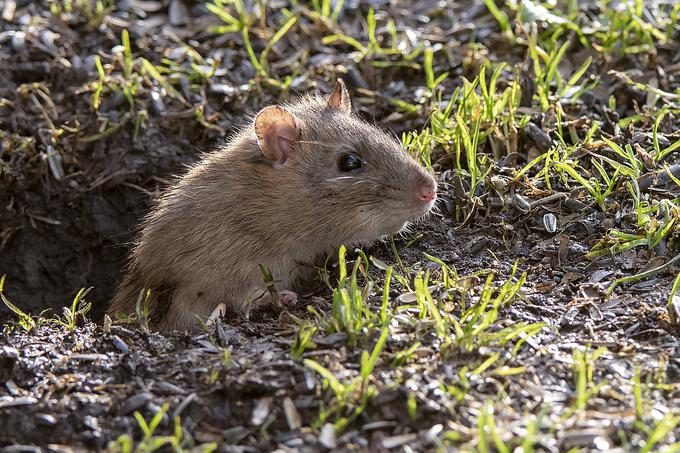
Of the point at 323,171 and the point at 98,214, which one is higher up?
the point at 323,171

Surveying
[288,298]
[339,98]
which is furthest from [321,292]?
[339,98]

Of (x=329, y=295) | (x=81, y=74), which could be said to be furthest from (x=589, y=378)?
(x=81, y=74)

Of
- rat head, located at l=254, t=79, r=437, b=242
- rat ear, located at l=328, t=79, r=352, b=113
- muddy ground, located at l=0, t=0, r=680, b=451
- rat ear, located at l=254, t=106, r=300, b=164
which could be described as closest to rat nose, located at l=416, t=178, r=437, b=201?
rat head, located at l=254, t=79, r=437, b=242

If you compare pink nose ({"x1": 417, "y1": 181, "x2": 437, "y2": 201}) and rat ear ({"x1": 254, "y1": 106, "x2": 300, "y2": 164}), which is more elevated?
rat ear ({"x1": 254, "y1": 106, "x2": 300, "y2": 164})

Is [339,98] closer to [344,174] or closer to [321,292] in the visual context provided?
[344,174]

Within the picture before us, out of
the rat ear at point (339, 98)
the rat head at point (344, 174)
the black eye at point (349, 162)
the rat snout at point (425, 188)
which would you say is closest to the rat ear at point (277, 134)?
the rat head at point (344, 174)

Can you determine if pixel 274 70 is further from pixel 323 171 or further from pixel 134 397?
pixel 134 397

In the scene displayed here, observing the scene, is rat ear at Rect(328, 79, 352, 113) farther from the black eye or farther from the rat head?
the black eye
